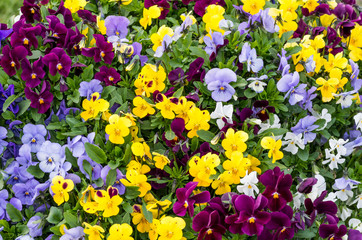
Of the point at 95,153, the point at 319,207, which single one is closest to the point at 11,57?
the point at 95,153

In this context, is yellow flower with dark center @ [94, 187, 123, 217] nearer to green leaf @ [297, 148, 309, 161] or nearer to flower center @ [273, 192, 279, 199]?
flower center @ [273, 192, 279, 199]

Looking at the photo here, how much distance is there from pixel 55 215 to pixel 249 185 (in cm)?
77

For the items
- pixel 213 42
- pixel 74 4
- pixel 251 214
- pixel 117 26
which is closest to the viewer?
pixel 251 214

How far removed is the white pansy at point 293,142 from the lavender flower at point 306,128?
0.02 m

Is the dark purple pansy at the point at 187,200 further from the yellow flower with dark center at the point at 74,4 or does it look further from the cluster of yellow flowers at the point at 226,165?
the yellow flower with dark center at the point at 74,4

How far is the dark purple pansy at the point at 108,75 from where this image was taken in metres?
2.11

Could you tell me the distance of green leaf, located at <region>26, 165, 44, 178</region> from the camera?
1.94 m

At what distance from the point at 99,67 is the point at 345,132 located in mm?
1218

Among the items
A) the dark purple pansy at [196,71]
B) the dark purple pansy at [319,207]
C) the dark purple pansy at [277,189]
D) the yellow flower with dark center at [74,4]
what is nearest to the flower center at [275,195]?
the dark purple pansy at [277,189]

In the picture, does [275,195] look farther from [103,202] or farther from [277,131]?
[103,202]

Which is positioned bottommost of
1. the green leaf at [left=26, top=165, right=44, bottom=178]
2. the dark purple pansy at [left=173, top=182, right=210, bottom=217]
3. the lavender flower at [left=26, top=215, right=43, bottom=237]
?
the lavender flower at [left=26, top=215, right=43, bottom=237]

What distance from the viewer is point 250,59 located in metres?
2.00

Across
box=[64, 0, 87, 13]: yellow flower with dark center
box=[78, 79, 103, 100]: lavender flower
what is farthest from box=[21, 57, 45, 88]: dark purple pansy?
box=[64, 0, 87, 13]: yellow flower with dark center

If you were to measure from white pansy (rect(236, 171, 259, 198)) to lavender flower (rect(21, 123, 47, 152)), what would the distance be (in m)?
0.87
